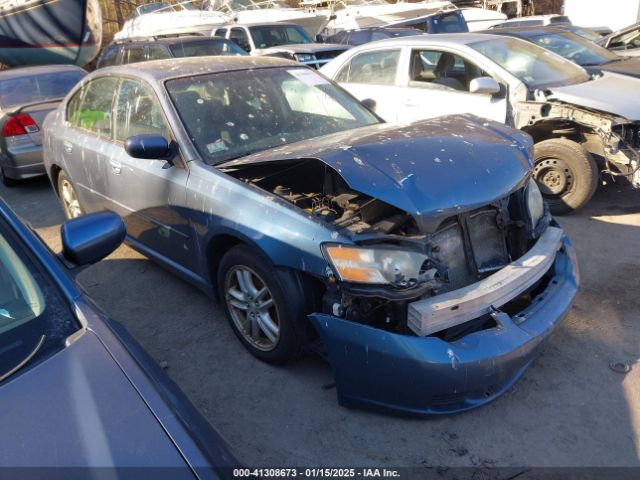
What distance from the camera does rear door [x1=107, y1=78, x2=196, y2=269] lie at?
11.3 ft

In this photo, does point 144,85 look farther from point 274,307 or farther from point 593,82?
point 593,82

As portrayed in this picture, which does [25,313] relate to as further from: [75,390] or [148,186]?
[148,186]

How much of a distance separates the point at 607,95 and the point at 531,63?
0.99 meters

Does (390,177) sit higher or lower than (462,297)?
higher

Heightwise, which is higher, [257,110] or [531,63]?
[257,110]

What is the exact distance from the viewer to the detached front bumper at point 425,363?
2.33 metres

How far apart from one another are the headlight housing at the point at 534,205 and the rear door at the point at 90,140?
9.78ft

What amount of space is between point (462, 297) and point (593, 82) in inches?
160

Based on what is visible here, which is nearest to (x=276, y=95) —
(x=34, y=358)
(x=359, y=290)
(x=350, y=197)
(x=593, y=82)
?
(x=350, y=197)

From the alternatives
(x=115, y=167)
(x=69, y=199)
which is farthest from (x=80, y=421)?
(x=69, y=199)

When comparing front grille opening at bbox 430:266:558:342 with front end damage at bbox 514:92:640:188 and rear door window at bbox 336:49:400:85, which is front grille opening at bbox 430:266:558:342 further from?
rear door window at bbox 336:49:400:85

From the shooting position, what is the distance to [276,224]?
2725mm

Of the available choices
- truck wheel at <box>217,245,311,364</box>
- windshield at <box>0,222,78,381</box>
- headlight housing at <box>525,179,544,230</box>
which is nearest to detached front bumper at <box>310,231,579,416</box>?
truck wheel at <box>217,245,311,364</box>

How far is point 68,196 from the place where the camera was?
511cm
